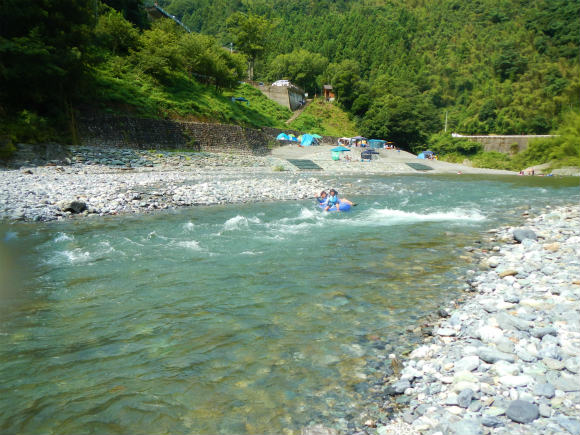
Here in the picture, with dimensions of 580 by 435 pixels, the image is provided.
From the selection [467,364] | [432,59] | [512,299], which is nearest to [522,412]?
[467,364]

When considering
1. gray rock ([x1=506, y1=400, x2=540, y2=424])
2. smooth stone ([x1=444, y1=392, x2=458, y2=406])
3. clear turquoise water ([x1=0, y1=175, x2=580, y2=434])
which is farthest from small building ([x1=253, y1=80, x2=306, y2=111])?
gray rock ([x1=506, y1=400, x2=540, y2=424])

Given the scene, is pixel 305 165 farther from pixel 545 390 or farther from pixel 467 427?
pixel 467 427

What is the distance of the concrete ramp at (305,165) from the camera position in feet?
109

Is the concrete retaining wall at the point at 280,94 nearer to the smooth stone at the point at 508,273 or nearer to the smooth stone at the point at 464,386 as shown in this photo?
the smooth stone at the point at 508,273

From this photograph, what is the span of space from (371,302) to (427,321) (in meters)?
0.93

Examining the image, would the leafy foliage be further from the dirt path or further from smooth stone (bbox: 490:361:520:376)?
smooth stone (bbox: 490:361:520:376)

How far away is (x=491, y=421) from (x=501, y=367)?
0.75 metres

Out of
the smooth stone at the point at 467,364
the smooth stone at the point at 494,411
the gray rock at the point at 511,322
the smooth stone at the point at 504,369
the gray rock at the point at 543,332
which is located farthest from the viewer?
the gray rock at the point at 511,322

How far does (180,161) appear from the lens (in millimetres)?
26344

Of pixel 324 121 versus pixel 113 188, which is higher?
pixel 324 121

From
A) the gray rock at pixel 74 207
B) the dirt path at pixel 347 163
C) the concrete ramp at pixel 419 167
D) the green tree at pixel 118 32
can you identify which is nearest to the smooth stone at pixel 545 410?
the gray rock at pixel 74 207

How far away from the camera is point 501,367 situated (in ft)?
10.8

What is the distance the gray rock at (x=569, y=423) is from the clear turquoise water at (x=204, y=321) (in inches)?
59.7

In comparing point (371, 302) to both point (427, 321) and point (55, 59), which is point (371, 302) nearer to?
point (427, 321)
